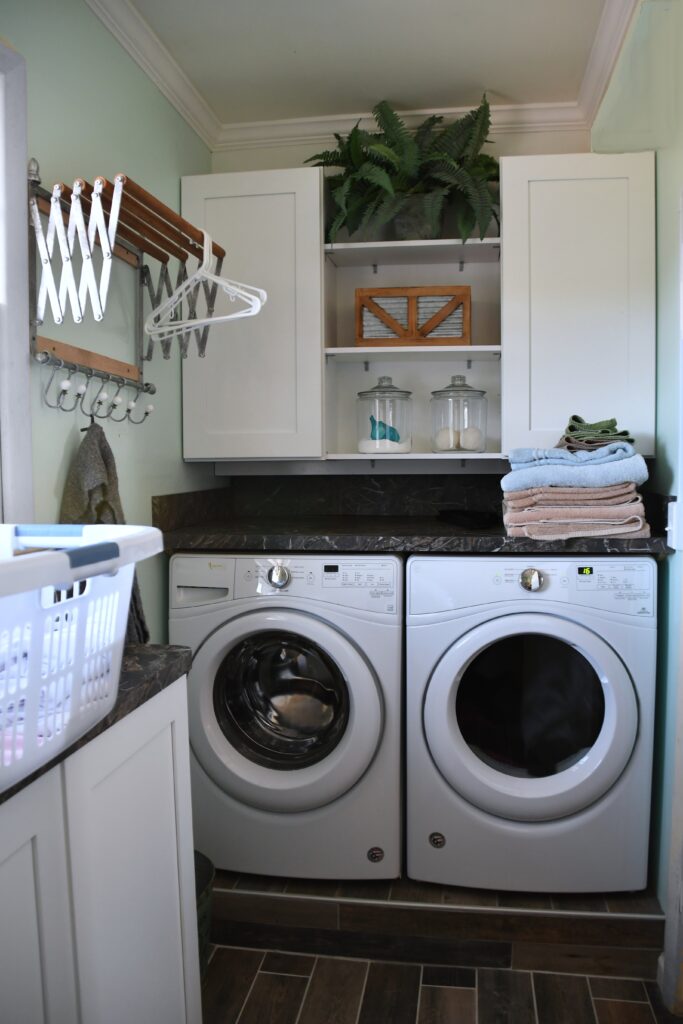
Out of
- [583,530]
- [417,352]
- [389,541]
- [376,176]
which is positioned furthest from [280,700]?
[376,176]

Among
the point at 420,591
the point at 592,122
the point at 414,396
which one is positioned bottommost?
the point at 420,591

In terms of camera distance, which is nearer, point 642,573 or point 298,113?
point 642,573

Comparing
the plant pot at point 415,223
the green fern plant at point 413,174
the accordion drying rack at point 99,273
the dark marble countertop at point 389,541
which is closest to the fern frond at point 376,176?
the green fern plant at point 413,174

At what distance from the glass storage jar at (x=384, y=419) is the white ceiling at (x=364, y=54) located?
3.09 ft

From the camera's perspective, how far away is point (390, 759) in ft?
6.86

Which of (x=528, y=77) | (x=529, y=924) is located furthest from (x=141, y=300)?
(x=529, y=924)

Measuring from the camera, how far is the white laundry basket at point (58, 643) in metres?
0.81

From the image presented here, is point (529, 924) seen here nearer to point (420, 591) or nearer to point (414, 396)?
point (420, 591)

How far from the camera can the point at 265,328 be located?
95.3 inches

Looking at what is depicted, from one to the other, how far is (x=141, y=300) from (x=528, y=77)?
141cm

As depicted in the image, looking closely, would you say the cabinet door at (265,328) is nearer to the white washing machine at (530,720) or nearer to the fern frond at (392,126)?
the fern frond at (392,126)

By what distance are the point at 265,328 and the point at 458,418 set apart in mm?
724

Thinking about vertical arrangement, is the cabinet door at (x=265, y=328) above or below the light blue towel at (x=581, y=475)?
above

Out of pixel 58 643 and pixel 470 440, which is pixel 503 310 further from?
pixel 58 643
